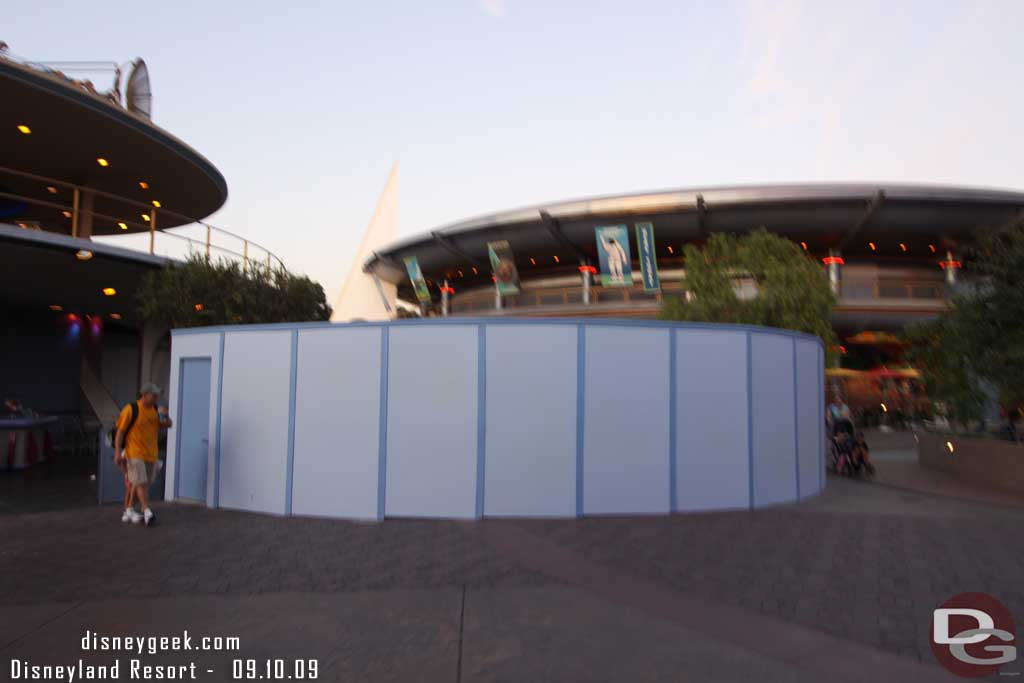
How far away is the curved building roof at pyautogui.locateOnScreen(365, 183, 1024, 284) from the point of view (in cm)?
2944

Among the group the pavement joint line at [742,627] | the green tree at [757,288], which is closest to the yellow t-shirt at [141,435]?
the pavement joint line at [742,627]

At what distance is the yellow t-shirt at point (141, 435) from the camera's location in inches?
293

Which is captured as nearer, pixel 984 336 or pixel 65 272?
pixel 984 336

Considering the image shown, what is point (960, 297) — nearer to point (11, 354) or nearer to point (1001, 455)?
point (1001, 455)

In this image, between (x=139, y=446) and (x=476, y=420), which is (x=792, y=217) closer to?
(x=476, y=420)

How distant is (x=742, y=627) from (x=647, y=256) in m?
28.4

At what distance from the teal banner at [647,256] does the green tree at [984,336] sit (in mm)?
18579

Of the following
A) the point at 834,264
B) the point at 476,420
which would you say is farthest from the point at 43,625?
the point at 834,264

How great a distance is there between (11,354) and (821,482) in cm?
2186

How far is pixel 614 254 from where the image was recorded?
32.2 meters

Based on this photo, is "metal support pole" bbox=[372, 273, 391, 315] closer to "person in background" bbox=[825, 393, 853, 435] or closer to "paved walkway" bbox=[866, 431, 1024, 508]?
"paved walkway" bbox=[866, 431, 1024, 508]

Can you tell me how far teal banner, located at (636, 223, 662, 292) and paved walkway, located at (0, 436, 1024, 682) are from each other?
2397 cm

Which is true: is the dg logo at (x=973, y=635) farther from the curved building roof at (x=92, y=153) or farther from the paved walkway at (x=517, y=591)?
the curved building roof at (x=92, y=153)

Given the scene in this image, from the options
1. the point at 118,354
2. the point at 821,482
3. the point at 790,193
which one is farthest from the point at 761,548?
the point at 790,193
